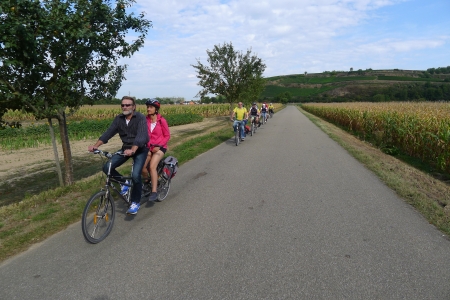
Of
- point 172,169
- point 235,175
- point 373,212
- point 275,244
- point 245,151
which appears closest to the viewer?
point 275,244

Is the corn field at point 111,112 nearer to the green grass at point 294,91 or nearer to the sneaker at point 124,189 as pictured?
the sneaker at point 124,189

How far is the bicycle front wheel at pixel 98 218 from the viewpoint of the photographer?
4223mm

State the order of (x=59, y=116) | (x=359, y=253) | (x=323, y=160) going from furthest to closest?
1. (x=323, y=160)
2. (x=59, y=116)
3. (x=359, y=253)

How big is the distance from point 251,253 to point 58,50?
5559mm

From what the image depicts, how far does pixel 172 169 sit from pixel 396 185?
16.4 ft

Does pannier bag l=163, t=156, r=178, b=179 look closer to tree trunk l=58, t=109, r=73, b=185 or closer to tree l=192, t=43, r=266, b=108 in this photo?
tree trunk l=58, t=109, r=73, b=185

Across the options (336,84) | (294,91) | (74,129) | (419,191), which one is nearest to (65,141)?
(419,191)

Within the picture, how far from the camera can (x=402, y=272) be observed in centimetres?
348

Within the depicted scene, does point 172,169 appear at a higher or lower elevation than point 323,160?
higher

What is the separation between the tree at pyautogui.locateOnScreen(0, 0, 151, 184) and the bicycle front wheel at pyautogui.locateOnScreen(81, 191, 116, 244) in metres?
3.05

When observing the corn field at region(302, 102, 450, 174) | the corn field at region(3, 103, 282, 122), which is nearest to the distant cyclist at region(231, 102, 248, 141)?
the corn field at region(302, 102, 450, 174)

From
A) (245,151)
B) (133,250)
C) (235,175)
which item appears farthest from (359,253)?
(245,151)

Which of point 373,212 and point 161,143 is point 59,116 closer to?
point 161,143

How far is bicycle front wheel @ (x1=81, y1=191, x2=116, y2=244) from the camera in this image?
422 cm
